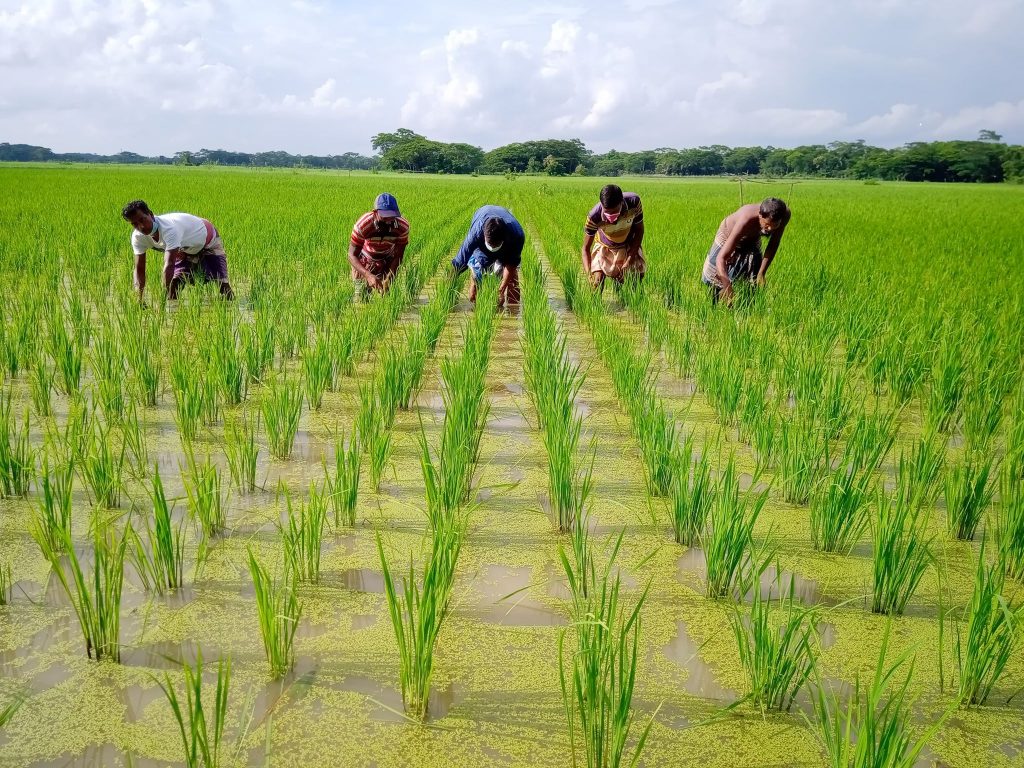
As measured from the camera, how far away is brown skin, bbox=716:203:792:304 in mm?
4387

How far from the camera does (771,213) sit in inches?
165

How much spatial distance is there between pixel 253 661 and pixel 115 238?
7.21 meters

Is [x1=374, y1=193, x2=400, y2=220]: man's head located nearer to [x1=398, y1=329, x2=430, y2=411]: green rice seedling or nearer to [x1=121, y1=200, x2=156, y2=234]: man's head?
[x1=121, y1=200, x2=156, y2=234]: man's head

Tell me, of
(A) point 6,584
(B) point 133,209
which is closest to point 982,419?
(A) point 6,584

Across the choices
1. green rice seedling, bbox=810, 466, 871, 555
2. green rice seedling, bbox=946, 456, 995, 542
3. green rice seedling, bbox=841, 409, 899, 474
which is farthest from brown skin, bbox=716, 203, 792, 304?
green rice seedling, bbox=810, 466, 871, 555

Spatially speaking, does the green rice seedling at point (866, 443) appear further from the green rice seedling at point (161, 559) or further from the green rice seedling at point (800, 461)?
the green rice seedling at point (161, 559)

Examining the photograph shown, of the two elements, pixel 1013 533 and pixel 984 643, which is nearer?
pixel 984 643

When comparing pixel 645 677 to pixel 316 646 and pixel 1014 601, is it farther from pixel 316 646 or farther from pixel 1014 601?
pixel 1014 601

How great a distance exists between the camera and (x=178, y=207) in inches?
440

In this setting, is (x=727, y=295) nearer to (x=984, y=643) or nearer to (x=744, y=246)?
(x=744, y=246)

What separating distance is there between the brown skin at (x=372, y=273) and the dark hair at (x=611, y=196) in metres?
1.56

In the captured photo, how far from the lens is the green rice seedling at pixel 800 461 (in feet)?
7.26

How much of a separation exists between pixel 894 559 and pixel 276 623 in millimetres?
1383

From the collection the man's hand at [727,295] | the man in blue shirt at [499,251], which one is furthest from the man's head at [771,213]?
the man in blue shirt at [499,251]
